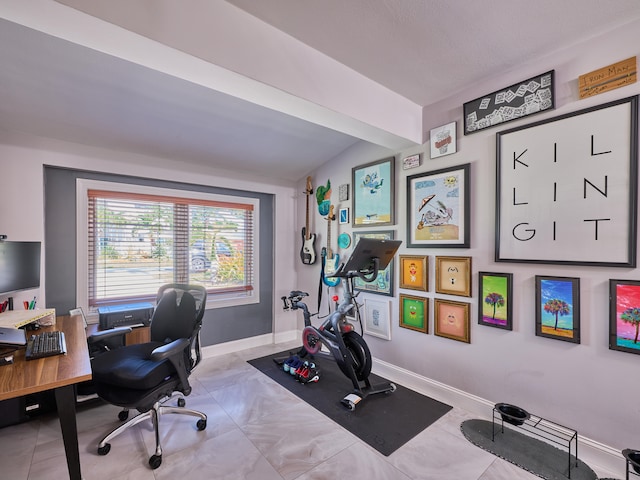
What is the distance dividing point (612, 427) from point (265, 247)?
Result: 11.4 ft

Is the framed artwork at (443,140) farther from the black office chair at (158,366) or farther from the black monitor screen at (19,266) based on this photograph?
the black monitor screen at (19,266)

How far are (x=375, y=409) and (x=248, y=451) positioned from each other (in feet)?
3.37

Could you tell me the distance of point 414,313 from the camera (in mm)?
2697

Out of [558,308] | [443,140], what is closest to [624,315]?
[558,308]

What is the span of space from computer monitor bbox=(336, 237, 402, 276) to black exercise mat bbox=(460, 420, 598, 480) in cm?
135

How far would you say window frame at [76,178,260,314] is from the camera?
8.94 ft

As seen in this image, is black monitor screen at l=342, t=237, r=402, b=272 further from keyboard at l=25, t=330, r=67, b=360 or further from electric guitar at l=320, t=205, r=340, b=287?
keyboard at l=25, t=330, r=67, b=360

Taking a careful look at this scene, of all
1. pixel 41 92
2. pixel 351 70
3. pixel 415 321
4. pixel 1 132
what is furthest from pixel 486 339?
pixel 1 132

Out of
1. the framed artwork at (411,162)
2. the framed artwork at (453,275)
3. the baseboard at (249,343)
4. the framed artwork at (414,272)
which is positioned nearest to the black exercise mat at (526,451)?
the framed artwork at (453,275)

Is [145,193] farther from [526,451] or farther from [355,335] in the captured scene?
[526,451]

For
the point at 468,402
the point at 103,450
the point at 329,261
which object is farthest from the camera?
the point at 329,261

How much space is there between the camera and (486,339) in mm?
2238

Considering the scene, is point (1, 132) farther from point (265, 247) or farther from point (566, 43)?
point (566, 43)

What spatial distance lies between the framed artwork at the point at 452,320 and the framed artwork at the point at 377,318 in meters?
0.51
